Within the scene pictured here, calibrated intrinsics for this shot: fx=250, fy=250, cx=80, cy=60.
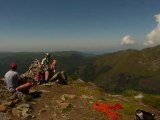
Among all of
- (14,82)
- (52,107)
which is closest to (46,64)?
(14,82)

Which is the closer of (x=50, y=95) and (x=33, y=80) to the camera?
(x=50, y=95)

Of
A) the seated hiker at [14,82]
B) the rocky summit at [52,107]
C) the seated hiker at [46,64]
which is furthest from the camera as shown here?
the seated hiker at [46,64]

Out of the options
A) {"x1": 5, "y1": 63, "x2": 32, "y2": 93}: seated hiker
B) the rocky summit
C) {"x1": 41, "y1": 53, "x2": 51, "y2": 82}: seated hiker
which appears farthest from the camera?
{"x1": 41, "y1": 53, "x2": 51, "y2": 82}: seated hiker

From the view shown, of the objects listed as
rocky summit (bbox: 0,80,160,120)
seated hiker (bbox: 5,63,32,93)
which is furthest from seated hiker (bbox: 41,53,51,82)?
seated hiker (bbox: 5,63,32,93)

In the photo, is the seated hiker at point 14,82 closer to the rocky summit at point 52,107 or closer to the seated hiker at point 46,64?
the rocky summit at point 52,107

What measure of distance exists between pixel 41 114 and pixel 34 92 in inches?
208

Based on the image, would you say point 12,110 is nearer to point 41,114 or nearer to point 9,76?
point 41,114

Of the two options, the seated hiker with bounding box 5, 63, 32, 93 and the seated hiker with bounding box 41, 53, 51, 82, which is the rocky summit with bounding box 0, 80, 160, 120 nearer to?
the seated hiker with bounding box 5, 63, 32, 93

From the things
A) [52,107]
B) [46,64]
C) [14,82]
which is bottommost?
[52,107]

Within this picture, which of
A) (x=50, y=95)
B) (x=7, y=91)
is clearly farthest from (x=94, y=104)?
(x=7, y=91)

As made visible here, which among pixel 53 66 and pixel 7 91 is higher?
pixel 53 66

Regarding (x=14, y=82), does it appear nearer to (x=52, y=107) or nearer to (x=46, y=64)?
(x=52, y=107)

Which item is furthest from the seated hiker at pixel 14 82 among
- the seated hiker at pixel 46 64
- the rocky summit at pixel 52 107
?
the seated hiker at pixel 46 64

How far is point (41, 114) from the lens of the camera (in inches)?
815
